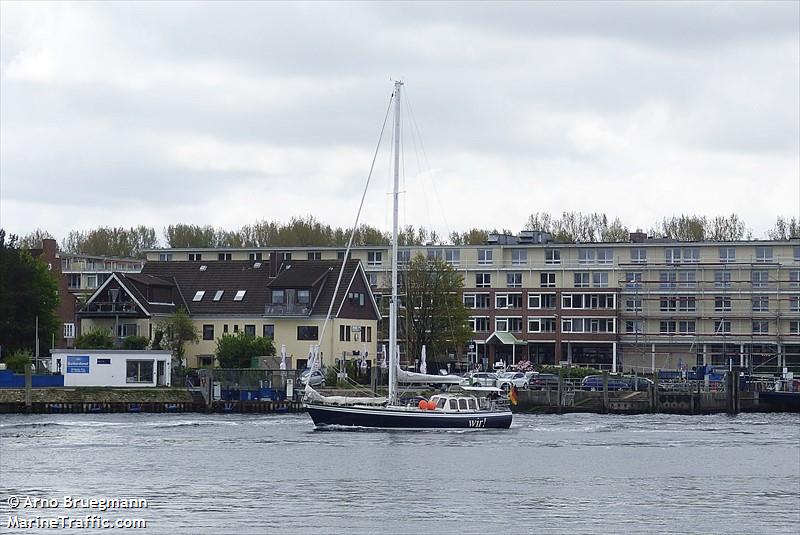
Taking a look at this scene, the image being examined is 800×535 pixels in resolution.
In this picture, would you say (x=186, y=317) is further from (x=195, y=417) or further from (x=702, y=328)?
(x=702, y=328)

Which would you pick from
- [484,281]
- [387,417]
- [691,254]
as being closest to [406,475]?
[387,417]

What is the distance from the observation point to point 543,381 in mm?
117812

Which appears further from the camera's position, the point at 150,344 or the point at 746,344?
the point at 746,344

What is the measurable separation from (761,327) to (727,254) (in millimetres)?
8324

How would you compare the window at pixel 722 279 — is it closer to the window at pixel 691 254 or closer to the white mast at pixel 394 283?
the window at pixel 691 254

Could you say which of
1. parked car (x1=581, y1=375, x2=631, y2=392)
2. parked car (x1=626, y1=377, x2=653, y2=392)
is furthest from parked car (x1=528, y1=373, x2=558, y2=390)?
parked car (x1=626, y1=377, x2=653, y2=392)

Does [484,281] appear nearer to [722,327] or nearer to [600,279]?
[600,279]

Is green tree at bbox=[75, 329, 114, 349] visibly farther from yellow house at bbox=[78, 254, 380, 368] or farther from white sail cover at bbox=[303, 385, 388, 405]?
white sail cover at bbox=[303, 385, 388, 405]

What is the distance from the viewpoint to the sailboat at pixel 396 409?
86.4 meters

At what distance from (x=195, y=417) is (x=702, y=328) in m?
67.4

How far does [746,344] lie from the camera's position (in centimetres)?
14762

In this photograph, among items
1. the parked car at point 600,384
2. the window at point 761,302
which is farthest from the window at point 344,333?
the window at point 761,302

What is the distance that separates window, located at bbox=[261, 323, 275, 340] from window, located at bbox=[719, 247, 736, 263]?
163ft

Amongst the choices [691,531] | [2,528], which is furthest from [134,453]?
[691,531]
